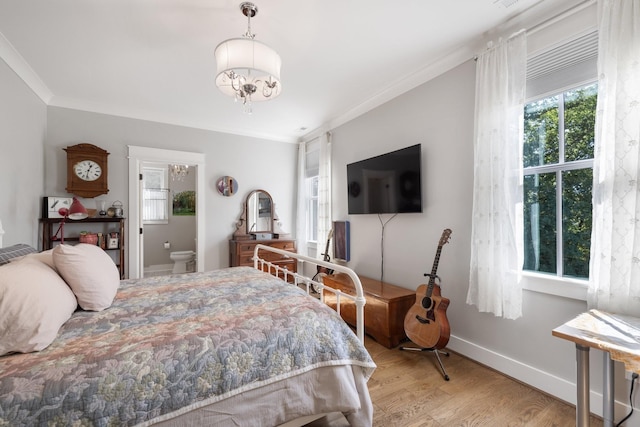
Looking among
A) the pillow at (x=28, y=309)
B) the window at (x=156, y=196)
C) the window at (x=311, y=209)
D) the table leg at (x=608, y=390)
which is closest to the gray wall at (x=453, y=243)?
the table leg at (x=608, y=390)

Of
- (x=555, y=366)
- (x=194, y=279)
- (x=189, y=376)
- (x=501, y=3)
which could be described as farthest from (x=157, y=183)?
(x=555, y=366)

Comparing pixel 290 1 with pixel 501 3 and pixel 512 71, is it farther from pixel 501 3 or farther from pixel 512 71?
pixel 512 71

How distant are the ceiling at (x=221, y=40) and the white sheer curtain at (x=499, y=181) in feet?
0.98

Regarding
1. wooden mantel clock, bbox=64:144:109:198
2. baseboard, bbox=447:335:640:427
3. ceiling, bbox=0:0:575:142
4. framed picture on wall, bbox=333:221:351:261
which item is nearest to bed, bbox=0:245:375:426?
baseboard, bbox=447:335:640:427

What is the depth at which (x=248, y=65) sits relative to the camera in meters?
1.71

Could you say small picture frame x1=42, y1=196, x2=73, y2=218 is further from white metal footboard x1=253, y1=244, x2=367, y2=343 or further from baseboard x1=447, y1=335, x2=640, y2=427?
baseboard x1=447, y1=335, x2=640, y2=427

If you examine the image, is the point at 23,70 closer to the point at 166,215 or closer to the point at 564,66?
the point at 166,215

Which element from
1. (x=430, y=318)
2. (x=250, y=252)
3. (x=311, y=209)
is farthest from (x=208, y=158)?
(x=430, y=318)

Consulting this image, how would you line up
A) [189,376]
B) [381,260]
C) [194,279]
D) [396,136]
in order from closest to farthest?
[189,376] < [194,279] < [396,136] < [381,260]

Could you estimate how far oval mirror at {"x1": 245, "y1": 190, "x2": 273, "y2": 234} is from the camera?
176 inches

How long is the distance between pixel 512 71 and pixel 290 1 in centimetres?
161

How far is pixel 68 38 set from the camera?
2.16 meters

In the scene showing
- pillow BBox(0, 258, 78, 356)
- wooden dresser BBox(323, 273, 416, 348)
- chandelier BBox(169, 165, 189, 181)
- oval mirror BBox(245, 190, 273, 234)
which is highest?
chandelier BBox(169, 165, 189, 181)

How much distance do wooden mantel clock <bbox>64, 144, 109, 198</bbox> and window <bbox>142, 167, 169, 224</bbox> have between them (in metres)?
2.29
